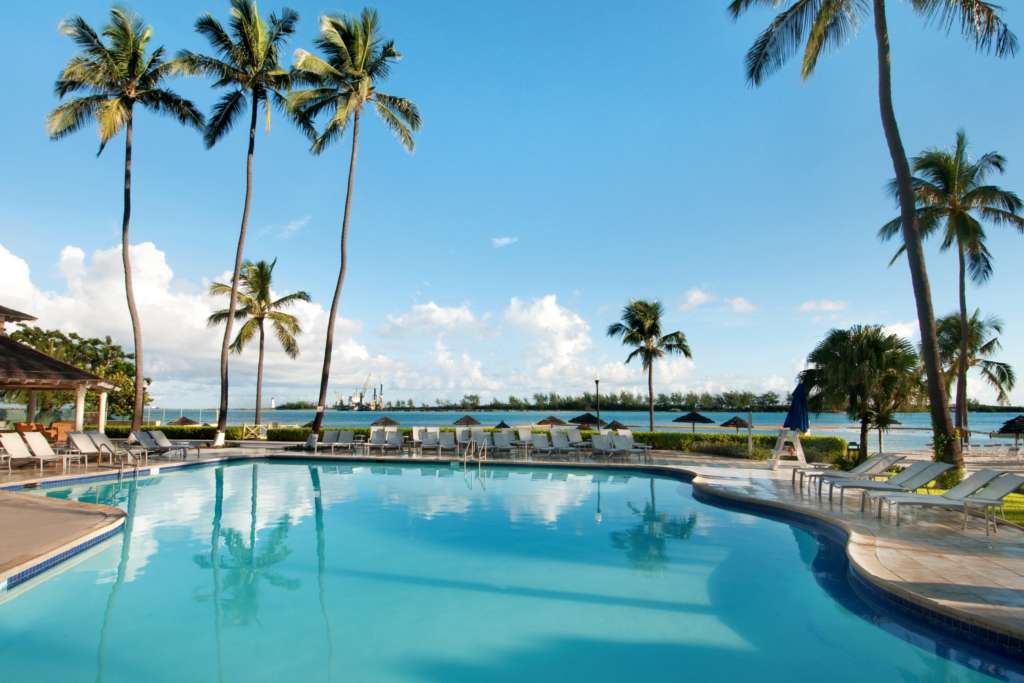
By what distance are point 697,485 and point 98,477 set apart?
509 inches

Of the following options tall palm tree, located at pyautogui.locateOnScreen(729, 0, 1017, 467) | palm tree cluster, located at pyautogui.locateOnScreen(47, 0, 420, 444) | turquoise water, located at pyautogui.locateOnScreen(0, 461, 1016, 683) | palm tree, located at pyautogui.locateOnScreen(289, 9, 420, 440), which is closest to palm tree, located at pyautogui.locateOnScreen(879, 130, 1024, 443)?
tall palm tree, located at pyautogui.locateOnScreen(729, 0, 1017, 467)

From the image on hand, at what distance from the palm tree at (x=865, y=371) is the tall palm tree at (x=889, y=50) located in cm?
576

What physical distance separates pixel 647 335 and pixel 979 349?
533 inches

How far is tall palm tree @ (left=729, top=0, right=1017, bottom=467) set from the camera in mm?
10180

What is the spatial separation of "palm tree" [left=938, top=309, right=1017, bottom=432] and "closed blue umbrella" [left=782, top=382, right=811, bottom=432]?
1237cm

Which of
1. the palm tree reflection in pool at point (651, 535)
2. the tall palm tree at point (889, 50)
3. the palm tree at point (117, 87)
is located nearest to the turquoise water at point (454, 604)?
the palm tree reflection in pool at point (651, 535)

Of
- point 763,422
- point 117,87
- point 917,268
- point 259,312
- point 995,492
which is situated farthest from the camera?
point 763,422

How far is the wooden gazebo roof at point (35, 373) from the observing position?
1435 cm

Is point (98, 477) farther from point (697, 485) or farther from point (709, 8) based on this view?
point (709, 8)

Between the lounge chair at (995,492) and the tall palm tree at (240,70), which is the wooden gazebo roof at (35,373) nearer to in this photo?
the tall palm tree at (240,70)

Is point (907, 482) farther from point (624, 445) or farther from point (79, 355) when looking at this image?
point (79, 355)

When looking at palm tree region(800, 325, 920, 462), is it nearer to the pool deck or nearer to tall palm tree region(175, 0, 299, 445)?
the pool deck

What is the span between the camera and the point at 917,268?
34.2 feet

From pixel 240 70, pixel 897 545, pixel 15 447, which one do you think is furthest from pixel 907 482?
pixel 240 70
